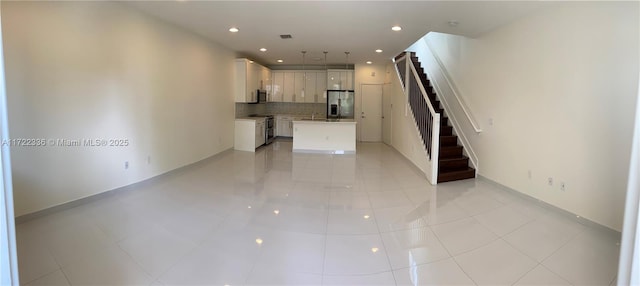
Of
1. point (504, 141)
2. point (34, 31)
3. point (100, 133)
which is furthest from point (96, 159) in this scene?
point (504, 141)

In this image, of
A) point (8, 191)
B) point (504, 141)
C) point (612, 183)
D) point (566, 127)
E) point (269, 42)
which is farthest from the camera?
point (269, 42)

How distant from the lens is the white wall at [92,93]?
3248 millimetres

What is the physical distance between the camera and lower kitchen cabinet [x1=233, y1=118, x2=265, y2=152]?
8203 millimetres

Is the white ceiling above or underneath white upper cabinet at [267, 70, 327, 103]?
above

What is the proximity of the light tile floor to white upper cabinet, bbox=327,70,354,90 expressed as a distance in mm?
5993

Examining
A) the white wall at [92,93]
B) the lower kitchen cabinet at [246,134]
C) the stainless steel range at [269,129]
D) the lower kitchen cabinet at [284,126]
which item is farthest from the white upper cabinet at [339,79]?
the white wall at [92,93]

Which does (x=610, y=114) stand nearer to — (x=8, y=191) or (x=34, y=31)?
(x=8, y=191)

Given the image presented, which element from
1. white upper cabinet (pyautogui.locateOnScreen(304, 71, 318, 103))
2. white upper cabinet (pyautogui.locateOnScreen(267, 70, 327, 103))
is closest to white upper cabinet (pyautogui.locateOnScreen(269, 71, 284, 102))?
white upper cabinet (pyautogui.locateOnScreen(267, 70, 327, 103))

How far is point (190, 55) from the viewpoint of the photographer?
6.00 m

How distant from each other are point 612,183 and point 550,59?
5.43 ft

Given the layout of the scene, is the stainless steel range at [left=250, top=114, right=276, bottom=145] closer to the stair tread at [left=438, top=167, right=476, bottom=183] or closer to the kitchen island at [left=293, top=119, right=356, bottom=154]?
the kitchen island at [left=293, top=119, right=356, bottom=154]

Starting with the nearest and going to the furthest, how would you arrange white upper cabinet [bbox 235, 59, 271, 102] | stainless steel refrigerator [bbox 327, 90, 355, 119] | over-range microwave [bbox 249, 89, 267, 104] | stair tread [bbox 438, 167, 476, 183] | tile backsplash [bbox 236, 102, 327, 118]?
stair tread [bbox 438, 167, 476, 183] → white upper cabinet [bbox 235, 59, 271, 102] → over-range microwave [bbox 249, 89, 267, 104] → stainless steel refrigerator [bbox 327, 90, 355, 119] → tile backsplash [bbox 236, 102, 327, 118]

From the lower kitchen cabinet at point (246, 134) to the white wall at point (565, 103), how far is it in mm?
5321

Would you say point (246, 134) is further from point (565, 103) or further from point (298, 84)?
A: point (565, 103)
